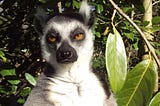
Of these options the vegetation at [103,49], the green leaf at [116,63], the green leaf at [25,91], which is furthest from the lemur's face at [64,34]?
the green leaf at [116,63]

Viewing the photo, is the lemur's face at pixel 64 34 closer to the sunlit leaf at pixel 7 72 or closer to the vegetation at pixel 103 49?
the vegetation at pixel 103 49

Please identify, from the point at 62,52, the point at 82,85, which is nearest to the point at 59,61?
the point at 62,52

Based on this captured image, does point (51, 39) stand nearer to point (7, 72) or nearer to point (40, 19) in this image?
point (40, 19)

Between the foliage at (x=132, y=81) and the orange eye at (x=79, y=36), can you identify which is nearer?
the foliage at (x=132, y=81)

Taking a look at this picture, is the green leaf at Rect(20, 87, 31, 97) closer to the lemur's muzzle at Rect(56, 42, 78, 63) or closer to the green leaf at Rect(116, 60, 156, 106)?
the lemur's muzzle at Rect(56, 42, 78, 63)

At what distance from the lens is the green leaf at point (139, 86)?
1609 millimetres

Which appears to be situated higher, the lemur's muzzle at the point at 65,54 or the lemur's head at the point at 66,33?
the lemur's head at the point at 66,33

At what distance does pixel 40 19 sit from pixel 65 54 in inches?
19.8

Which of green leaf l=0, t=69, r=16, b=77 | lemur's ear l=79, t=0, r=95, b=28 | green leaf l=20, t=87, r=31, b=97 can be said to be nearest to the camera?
green leaf l=0, t=69, r=16, b=77

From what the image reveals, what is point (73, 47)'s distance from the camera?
2.83 metres

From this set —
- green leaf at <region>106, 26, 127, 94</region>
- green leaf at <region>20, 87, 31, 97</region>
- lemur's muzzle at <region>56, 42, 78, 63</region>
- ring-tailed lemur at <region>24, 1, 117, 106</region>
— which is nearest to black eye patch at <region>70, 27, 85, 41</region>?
ring-tailed lemur at <region>24, 1, 117, 106</region>

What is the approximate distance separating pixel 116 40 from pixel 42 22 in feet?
4.71

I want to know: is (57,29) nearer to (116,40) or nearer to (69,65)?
(69,65)

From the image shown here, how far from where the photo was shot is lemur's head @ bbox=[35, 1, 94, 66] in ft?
9.44
